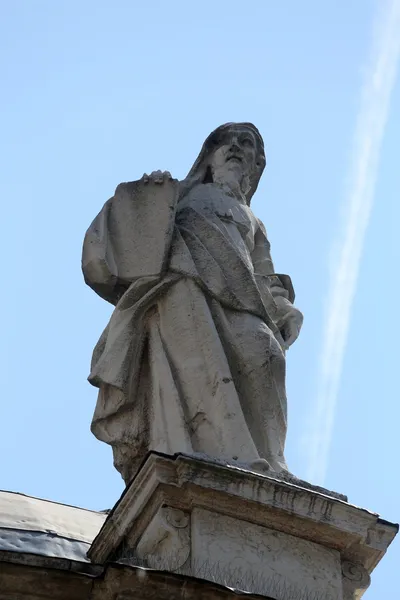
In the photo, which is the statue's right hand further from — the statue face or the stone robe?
the statue face

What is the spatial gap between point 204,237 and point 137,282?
0.70 meters

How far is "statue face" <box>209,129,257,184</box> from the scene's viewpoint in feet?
42.5

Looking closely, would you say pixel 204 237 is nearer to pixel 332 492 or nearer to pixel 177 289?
pixel 177 289

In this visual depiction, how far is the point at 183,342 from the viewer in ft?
36.9

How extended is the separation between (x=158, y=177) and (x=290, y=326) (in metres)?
1.42

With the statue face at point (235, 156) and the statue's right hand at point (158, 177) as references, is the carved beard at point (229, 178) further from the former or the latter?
the statue's right hand at point (158, 177)

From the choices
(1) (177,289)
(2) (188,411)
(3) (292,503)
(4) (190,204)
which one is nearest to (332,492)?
(3) (292,503)

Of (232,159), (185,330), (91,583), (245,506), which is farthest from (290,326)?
(91,583)

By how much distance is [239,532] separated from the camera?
10.1 meters

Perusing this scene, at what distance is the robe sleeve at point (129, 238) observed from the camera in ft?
38.2

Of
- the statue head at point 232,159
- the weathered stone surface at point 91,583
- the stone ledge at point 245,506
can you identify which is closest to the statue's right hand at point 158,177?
the statue head at point 232,159

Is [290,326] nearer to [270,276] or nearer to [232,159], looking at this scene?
[270,276]

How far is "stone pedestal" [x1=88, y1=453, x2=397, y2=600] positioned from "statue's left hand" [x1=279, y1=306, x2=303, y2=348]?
1.92m

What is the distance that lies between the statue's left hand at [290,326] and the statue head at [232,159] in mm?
1226
